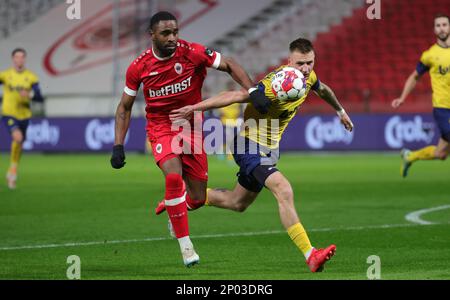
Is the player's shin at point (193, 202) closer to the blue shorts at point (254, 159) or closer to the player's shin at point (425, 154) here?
the blue shorts at point (254, 159)

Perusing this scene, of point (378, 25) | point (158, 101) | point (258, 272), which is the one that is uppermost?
point (378, 25)

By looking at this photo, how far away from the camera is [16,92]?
750 inches

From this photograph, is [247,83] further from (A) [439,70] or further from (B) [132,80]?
(A) [439,70]

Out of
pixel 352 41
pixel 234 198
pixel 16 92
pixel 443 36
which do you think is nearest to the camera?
pixel 234 198

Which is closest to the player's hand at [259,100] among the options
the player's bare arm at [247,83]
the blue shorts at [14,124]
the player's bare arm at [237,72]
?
the player's bare arm at [247,83]

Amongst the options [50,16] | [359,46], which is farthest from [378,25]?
[50,16]

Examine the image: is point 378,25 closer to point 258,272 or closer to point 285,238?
point 285,238

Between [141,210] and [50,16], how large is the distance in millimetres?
27352

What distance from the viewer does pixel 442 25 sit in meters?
14.5

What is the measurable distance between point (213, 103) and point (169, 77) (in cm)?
88

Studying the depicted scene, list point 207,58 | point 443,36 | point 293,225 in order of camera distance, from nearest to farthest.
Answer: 1. point 293,225
2. point 207,58
3. point 443,36

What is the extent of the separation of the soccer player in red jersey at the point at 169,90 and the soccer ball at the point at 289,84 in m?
0.40

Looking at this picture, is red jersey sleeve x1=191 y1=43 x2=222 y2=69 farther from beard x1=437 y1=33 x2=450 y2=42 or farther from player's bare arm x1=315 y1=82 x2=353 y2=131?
beard x1=437 y1=33 x2=450 y2=42

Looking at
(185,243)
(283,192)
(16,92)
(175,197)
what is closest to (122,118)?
(175,197)
